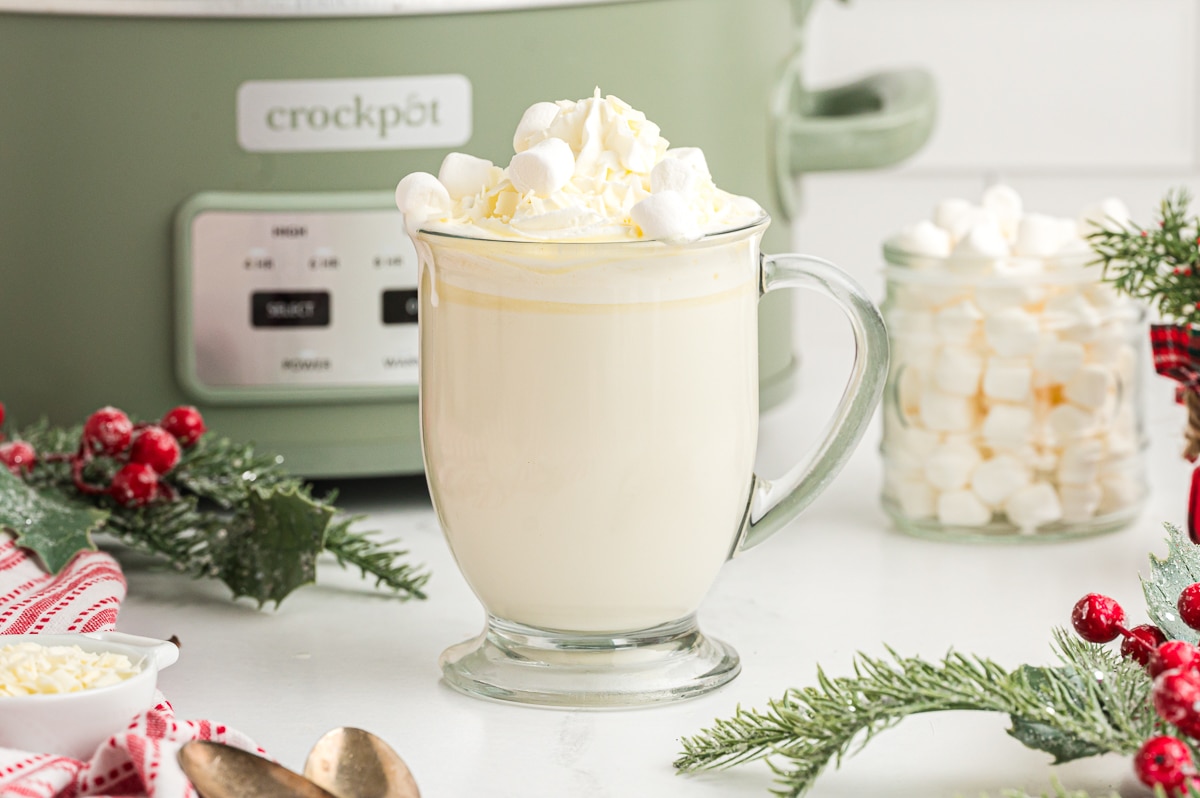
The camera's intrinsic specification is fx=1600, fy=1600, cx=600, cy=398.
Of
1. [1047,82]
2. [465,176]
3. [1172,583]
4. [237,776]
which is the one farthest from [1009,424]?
[1047,82]

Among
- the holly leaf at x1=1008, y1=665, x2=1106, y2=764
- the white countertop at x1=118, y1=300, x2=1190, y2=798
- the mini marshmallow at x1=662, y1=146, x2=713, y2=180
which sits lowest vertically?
the white countertop at x1=118, y1=300, x2=1190, y2=798

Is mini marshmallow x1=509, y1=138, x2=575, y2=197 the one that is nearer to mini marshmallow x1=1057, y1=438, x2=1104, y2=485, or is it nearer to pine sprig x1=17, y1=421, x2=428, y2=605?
pine sprig x1=17, y1=421, x2=428, y2=605

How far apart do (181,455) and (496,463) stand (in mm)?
273

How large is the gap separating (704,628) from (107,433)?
295 mm

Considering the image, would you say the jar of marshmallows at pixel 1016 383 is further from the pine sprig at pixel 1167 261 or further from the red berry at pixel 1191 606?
the red berry at pixel 1191 606

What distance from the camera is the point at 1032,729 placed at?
494 millimetres

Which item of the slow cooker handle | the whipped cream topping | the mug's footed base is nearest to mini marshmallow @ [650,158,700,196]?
the whipped cream topping

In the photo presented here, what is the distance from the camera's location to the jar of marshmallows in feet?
2.67

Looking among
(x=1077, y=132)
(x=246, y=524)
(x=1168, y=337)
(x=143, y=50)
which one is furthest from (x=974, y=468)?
(x=1077, y=132)

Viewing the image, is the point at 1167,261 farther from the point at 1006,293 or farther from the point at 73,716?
the point at 73,716

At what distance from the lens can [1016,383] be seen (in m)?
0.81

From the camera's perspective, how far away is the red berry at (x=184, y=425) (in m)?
0.78

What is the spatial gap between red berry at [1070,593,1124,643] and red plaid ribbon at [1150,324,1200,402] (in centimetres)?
24

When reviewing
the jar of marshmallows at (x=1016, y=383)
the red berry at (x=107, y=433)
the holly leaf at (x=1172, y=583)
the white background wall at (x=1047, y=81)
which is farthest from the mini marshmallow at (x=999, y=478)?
the white background wall at (x=1047, y=81)
